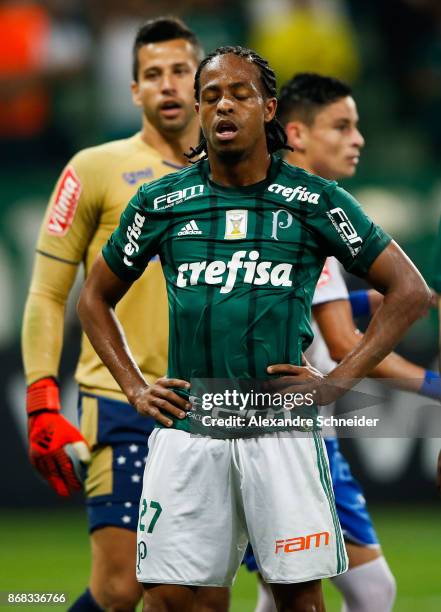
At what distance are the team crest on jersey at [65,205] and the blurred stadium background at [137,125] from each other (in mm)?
3076

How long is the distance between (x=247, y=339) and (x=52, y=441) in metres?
1.25

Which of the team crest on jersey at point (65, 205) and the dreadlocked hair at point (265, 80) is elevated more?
the dreadlocked hair at point (265, 80)

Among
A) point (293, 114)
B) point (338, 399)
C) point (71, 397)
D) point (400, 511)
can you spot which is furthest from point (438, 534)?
point (338, 399)

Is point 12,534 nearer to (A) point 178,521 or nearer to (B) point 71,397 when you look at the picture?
(B) point 71,397

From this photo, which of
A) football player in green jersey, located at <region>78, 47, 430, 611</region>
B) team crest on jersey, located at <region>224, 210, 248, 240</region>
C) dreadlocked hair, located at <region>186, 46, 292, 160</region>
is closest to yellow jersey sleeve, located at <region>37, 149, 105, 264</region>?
dreadlocked hair, located at <region>186, 46, 292, 160</region>

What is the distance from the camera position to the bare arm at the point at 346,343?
502 cm

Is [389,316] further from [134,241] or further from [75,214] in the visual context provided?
[75,214]

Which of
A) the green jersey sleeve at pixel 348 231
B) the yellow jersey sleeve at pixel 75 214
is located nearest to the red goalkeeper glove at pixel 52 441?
the yellow jersey sleeve at pixel 75 214

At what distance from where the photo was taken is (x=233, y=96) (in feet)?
13.2

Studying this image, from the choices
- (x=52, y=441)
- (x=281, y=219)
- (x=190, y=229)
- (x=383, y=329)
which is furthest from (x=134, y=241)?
(x=52, y=441)

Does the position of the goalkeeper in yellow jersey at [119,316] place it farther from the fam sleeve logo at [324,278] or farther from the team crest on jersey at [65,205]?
the fam sleeve logo at [324,278]

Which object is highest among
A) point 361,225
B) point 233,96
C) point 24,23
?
point 24,23

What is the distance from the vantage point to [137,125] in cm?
1050

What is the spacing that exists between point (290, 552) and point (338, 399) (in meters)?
0.52
